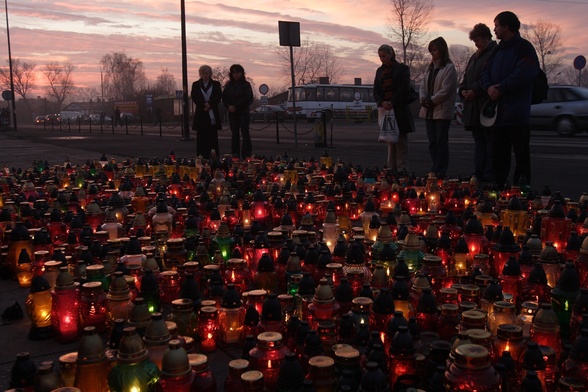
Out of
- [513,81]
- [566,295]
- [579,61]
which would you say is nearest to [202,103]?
[513,81]

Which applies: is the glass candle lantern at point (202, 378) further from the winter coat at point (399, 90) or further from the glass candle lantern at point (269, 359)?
the winter coat at point (399, 90)

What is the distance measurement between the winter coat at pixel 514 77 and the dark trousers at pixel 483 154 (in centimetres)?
69

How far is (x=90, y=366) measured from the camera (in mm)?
2443

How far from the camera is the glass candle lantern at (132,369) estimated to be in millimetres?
2383

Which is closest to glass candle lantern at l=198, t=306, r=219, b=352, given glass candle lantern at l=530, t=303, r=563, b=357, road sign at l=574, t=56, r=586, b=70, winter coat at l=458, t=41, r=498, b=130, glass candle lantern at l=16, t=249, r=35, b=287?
glass candle lantern at l=530, t=303, r=563, b=357

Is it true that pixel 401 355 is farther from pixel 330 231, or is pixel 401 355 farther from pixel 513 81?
pixel 513 81

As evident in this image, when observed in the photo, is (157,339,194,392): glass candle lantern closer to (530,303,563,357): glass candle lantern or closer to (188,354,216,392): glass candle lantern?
(188,354,216,392): glass candle lantern

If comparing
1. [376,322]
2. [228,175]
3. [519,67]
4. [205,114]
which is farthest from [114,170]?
[376,322]

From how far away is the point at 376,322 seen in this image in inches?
116

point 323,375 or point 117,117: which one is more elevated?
point 117,117

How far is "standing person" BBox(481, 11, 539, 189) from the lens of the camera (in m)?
6.91

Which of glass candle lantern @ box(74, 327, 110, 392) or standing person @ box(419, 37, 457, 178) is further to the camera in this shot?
standing person @ box(419, 37, 457, 178)

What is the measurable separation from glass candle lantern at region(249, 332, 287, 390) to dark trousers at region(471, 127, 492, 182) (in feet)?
19.6

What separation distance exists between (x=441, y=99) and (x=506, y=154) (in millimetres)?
1650
